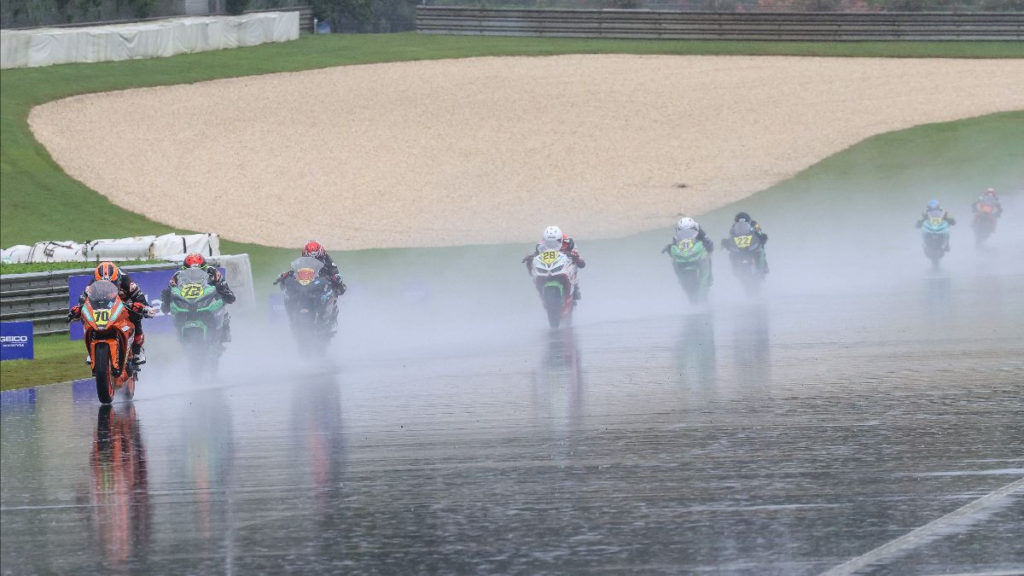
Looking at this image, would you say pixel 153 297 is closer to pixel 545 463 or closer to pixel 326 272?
pixel 326 272

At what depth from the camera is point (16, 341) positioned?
21.6 meters

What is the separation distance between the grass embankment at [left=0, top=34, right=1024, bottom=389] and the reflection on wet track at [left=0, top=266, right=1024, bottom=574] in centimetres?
531

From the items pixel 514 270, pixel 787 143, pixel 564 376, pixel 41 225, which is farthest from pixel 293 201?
pixel 564 376

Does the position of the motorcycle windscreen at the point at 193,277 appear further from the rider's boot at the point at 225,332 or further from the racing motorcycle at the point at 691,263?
the racing motorcycle at the point at 691,263

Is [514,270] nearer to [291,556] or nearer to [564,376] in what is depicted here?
[564,376]

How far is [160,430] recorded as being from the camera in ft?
47.3

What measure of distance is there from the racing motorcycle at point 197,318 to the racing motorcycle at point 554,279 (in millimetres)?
6125

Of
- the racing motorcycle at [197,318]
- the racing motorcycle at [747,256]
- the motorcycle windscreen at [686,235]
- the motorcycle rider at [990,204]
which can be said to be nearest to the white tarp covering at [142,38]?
the motorcycle rider at [990,204]

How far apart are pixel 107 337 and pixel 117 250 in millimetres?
13603

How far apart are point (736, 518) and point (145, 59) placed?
51491mm

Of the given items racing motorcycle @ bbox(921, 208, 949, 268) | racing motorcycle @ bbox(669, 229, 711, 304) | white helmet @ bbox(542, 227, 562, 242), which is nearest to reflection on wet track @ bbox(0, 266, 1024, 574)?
white helmet @ bbox(542, 227, 562, 242)

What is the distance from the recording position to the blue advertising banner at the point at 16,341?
21562mm

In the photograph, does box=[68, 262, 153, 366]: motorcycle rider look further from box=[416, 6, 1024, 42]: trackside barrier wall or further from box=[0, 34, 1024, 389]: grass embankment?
box=[416, 6, 1024, 42]: trackside barrier wall

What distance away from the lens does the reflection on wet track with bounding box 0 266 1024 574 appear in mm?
8906
